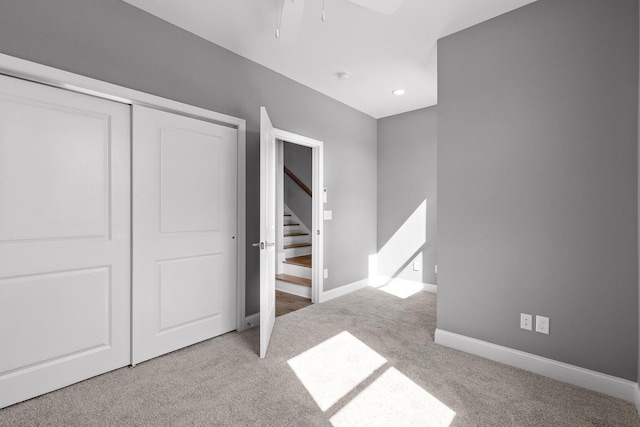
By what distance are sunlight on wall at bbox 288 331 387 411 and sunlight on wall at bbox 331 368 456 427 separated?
0.12m

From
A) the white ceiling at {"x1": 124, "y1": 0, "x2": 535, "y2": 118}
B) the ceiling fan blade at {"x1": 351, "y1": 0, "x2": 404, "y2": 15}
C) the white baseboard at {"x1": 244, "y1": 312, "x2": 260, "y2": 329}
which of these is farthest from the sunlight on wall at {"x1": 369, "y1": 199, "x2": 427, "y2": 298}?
the ceiling fan blade at {"x1": 351, "y1": 0, "x2": 404, "y2": 15}

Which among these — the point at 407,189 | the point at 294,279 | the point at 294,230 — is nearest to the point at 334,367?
the point at 294,279

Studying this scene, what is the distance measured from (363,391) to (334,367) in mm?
337

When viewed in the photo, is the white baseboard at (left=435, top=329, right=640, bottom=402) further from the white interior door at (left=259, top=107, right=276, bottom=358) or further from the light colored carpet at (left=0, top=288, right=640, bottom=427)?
the white interior door at (left=259, top=107, right=276, bottom=358)

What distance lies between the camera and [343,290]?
13.5ft

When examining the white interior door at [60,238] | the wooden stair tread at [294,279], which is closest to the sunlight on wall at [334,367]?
the white interior door at [60,238]

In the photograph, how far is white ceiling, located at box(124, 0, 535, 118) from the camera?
2225mm

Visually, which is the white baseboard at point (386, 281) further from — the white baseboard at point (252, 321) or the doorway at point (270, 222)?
the white baseboard at point (252, 321)

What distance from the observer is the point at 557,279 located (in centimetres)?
210

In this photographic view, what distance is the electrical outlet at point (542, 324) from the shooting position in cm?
213

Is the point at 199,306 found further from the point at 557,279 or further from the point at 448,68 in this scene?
the point at 448,68

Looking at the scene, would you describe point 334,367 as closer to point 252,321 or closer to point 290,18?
point 252,321

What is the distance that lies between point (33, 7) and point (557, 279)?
3.67 metres

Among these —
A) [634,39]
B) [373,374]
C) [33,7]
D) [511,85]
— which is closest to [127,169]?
[33,7]
